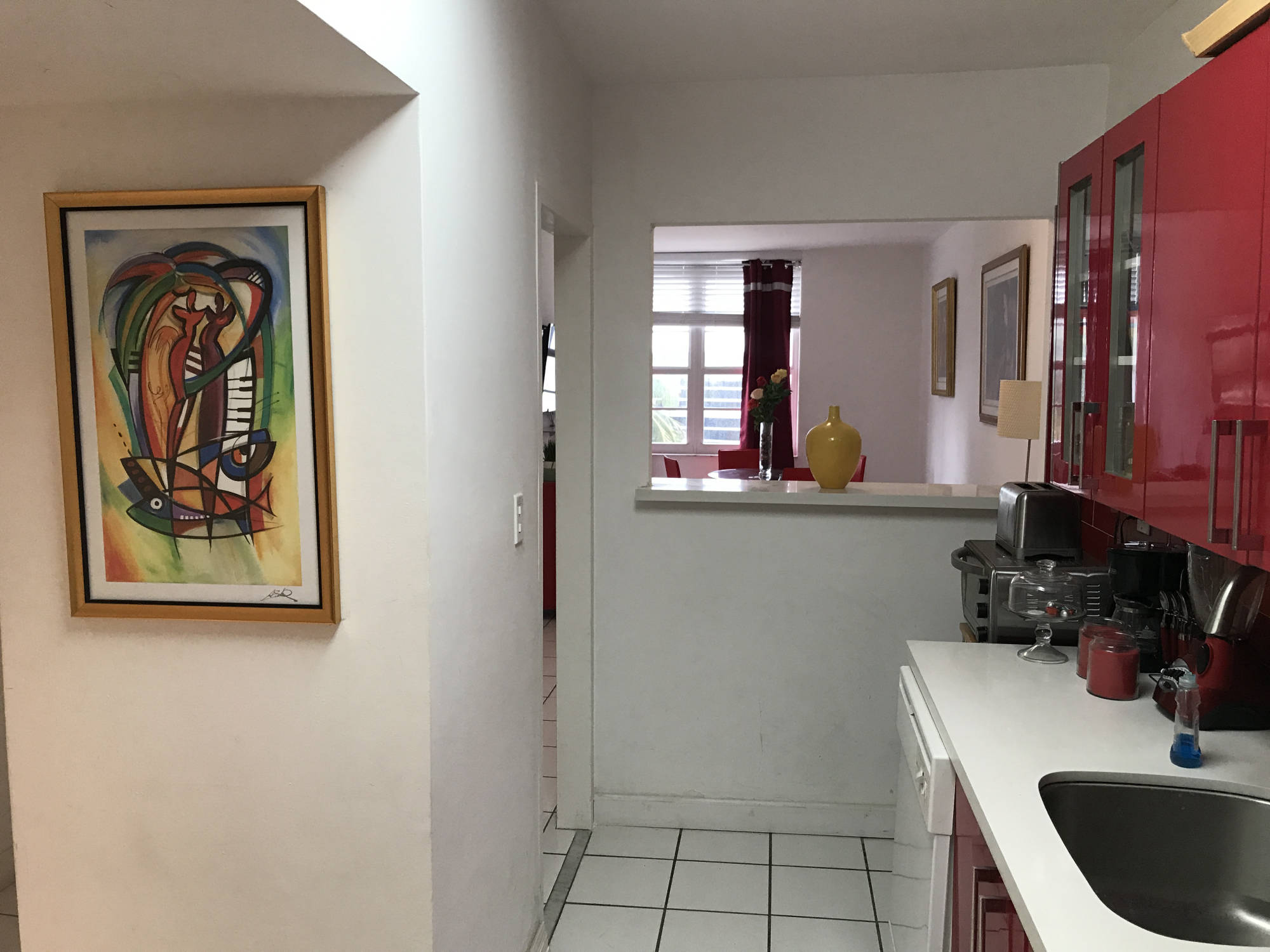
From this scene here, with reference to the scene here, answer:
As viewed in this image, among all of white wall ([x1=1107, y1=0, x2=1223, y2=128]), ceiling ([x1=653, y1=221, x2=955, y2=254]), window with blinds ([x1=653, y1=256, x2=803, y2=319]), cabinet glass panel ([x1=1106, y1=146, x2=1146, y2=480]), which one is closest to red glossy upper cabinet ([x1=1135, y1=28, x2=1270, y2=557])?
cabinet glass panel ([x1=1106, y1=146, x2=1146, y2=480])

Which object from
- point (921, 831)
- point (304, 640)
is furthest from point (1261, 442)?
point (304, 640)

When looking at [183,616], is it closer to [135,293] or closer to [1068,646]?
[135,293]

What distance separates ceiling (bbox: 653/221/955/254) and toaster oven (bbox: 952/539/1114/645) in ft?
13.4

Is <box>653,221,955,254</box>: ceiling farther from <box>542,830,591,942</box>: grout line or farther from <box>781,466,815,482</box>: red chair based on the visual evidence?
<box>542,830,591,942</box>: grout line

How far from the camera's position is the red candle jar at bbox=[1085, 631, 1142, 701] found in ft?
6.72

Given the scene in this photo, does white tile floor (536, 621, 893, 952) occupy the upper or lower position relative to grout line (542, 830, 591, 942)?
lower

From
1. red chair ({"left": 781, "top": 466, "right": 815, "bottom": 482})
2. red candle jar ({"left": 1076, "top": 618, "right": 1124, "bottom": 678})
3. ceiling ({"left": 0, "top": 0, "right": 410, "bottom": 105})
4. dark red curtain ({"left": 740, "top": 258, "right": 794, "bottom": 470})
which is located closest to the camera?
ceiling ({"left": 0, "top": 0, "right": 410, "bottom": 105})

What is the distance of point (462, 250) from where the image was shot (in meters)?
1.87

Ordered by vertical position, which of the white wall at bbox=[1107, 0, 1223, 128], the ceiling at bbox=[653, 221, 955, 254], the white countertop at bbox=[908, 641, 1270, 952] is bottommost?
the white countertop at bbox=[908, 641, 1270, 952]

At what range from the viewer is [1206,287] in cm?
151

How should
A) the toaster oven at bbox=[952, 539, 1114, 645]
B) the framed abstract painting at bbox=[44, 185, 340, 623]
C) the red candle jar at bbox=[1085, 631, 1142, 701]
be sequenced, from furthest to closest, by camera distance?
the toaster oven at bbox=[952, 539, 1114, 645] → the red candle jar at bbox=[1085, 631, 1142, 701] → the framed abstract painting at bbox=[44, 185, 340, 623]

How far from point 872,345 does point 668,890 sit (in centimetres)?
533

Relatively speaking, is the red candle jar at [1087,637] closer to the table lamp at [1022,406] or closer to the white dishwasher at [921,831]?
the white dishwasher at [921,831]

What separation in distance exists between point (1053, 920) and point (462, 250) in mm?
1460
